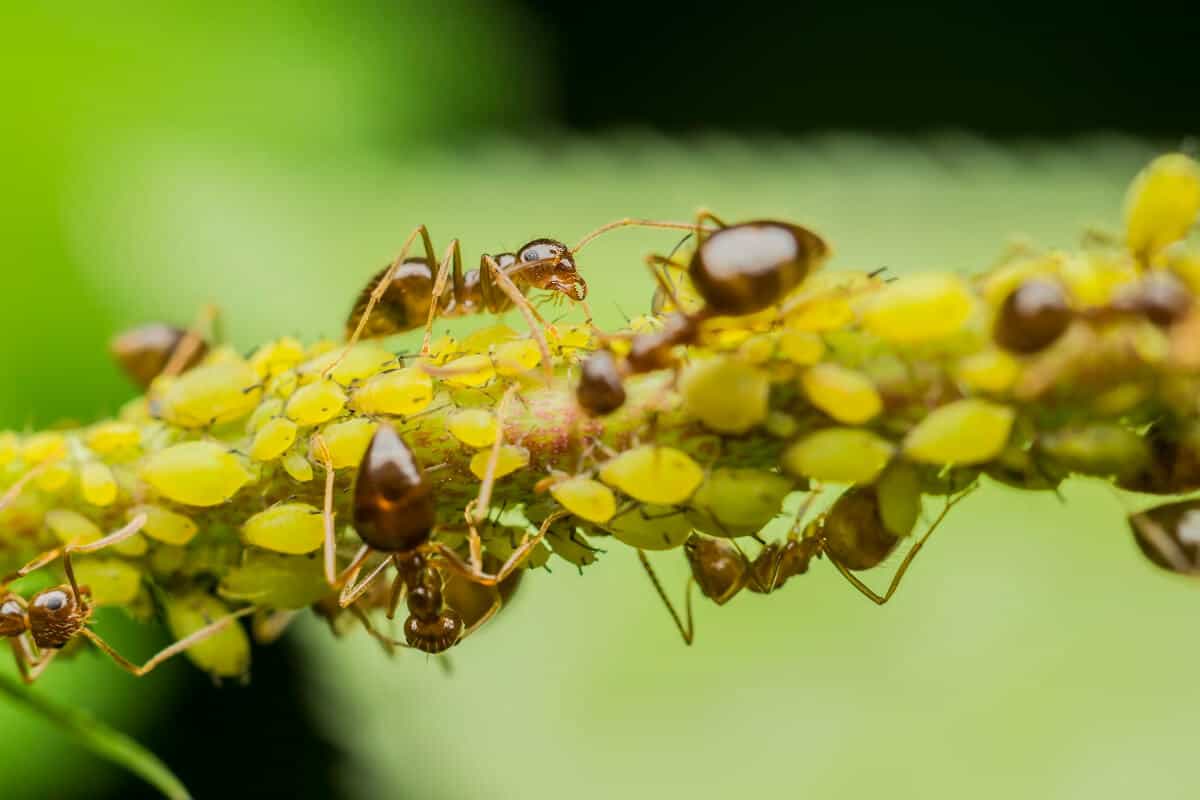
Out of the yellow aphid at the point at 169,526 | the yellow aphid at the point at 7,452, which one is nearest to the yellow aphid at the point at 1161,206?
the yellow aphid at the point at 169,526

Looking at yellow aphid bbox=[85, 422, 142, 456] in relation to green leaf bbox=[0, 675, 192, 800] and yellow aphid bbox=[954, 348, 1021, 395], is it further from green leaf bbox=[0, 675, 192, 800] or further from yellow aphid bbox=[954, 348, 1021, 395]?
yellow aphid bbox=[954, 348, 1021, 395]

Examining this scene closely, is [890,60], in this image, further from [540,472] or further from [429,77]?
[540,472]

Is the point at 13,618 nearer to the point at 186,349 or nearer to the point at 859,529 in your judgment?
the point at 186,349

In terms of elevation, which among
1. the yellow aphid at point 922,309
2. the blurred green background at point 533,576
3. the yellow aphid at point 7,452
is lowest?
the blurred green background at point 533,576

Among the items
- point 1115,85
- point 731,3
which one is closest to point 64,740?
point 731,3

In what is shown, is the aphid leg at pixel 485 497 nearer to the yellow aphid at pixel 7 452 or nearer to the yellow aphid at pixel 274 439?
the yellow aphid at pixel 274 439

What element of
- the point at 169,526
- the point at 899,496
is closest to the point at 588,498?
the point at 899,496
